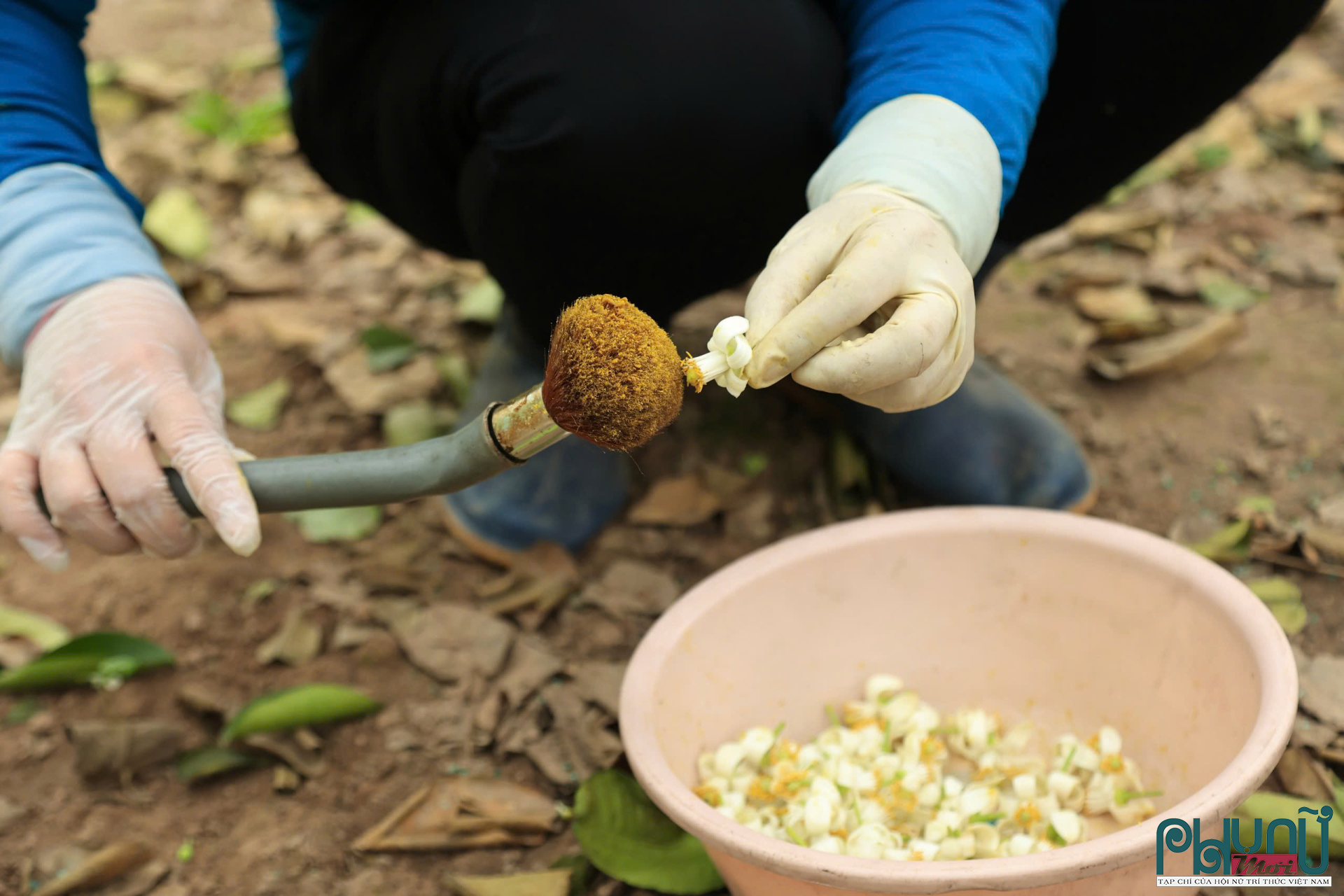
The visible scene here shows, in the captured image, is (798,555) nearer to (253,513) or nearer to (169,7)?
(253,513)

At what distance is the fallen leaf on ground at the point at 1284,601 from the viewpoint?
110 cm

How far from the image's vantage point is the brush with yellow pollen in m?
0.70

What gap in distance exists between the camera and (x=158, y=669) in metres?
1.14

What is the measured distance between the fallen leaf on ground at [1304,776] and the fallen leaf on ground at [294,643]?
0.97 metres

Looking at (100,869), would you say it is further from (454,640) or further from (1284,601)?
(1284,601)

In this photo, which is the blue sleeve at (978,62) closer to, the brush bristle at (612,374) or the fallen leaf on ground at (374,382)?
the brush bristle at (612,374)

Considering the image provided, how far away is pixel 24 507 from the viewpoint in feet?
2.93

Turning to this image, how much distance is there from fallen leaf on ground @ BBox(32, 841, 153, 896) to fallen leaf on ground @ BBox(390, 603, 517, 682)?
12.5 inches

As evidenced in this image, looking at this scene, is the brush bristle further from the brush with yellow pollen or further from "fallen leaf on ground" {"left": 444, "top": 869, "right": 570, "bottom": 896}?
"fallen leaf on ground" {"left": 444, "top": 869, "right": 570, "bottom": 896}

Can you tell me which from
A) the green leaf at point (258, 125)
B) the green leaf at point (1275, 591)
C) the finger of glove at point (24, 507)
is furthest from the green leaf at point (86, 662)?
the green leaf at point (258, 125)

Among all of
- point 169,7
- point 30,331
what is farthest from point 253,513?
point 169,7

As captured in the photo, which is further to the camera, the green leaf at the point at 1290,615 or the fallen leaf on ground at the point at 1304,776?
the green leaf at the point at 1290,615

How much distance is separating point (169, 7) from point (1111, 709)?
279 centimetres

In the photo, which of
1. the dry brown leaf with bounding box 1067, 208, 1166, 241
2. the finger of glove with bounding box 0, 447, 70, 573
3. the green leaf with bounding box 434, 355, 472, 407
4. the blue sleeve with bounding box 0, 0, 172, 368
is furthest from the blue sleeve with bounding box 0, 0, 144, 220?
the dry brown leaf with bounding box 1067, 208, 1166, 241
